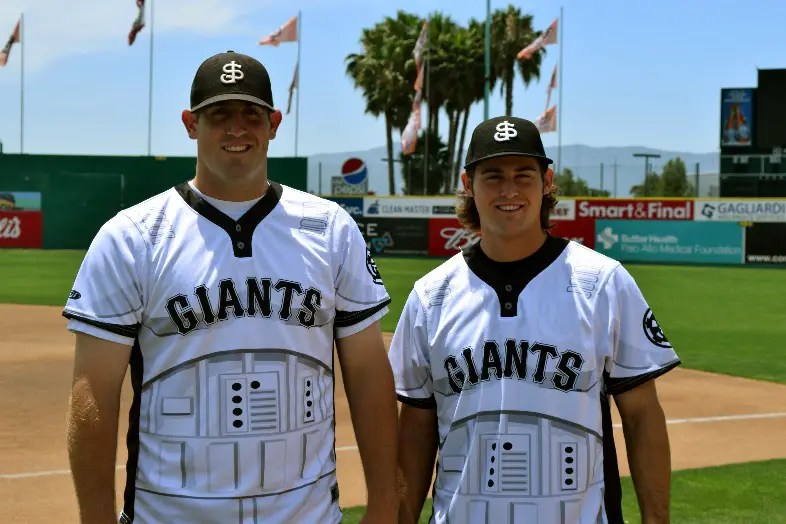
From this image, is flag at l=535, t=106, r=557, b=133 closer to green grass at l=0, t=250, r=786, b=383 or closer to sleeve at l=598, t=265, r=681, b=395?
green grass at l=0, t=250, r=786, b=383

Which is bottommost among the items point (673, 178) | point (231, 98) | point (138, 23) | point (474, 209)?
point (474, 209)

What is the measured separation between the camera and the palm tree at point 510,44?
50281 millimetres

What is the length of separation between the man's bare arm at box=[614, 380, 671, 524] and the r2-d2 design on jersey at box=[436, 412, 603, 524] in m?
0.17

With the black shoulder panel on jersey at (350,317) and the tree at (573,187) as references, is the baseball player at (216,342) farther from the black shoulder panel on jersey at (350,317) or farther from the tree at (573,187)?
the tree at (573,187)

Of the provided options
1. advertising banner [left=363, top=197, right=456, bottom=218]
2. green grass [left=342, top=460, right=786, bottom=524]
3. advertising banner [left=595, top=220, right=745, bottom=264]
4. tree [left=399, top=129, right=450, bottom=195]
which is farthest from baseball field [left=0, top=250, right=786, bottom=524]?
tree [left=399, top=129, right=450, bottom=195]

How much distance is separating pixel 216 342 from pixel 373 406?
528 millimetres

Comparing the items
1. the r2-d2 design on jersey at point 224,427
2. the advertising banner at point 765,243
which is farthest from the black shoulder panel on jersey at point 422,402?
the advertising banner at point 765,243

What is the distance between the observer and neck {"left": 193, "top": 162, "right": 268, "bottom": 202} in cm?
289

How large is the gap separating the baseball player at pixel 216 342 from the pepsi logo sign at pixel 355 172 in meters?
38.3

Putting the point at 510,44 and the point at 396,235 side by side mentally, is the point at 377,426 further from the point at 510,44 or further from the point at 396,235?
the point at 510,44

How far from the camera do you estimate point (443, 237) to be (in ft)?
112

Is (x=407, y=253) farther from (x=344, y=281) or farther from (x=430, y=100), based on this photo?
(x=344, y=281)

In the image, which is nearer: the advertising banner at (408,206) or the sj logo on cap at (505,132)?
the sj logo on cap at (505,132)

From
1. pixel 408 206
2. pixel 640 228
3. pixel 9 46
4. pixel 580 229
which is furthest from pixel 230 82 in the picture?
pixel 9 46
